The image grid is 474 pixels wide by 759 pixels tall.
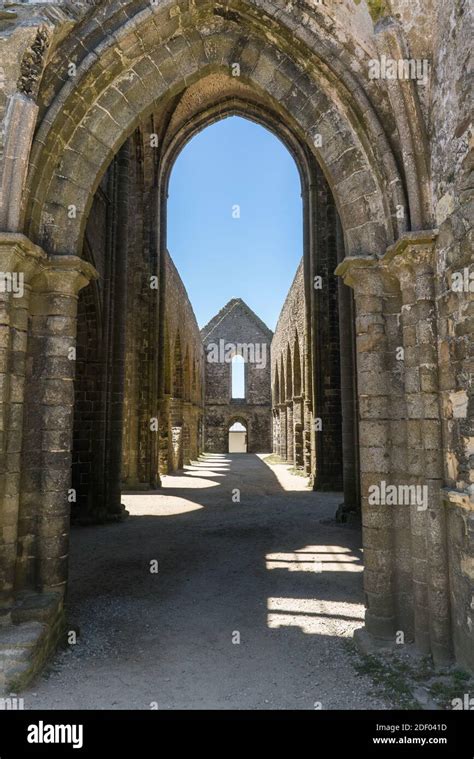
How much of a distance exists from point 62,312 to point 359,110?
2.79m

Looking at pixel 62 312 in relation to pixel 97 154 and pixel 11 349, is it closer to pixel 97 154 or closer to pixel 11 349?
pixel 11 349

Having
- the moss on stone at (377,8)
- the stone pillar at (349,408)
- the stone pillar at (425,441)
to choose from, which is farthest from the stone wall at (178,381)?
the moss on stone at (377,8)

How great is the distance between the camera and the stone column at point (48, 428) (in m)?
3.63

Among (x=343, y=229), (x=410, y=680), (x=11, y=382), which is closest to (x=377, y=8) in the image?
(x=343, y=229)

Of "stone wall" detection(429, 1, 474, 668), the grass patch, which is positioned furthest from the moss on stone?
the grass patch

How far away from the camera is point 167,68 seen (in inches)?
163

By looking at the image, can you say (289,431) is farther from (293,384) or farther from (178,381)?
(178,381)

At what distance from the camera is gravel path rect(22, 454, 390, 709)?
2924 millimetres

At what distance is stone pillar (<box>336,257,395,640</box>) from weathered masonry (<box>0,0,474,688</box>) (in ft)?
0.04

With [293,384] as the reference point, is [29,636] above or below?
below

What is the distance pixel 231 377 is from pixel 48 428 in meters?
27.6

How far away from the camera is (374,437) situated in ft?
11.8

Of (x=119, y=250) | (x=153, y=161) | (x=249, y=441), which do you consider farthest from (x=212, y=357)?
(x=119, y=250)

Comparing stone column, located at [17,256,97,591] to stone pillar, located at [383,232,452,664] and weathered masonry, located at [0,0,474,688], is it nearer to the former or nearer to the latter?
weathered masonry, located at [0,0,474,688]
